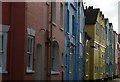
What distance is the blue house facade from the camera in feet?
109

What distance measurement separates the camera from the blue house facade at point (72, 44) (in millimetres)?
33281

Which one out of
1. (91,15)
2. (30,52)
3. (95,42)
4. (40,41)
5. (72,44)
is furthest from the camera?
(91,15)

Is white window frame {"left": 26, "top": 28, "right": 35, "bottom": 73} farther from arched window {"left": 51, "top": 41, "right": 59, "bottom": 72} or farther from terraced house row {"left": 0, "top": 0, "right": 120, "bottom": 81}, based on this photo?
arched window {"left": 51, "top": 41, "right": 59, "bottom": 72}

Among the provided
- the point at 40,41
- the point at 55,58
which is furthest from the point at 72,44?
the point at 40,41

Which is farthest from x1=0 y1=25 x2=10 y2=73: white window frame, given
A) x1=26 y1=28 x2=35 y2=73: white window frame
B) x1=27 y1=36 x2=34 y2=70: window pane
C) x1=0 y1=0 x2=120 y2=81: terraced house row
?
x1=27 y1=36 x2=34 y2=70: window pane

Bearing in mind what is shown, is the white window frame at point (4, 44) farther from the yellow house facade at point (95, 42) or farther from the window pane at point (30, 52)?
the yellow house facade at point (95, 42)

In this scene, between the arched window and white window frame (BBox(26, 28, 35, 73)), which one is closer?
white window frame (BBox(26, 28, 35, 73))

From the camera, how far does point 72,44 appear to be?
36.3 m

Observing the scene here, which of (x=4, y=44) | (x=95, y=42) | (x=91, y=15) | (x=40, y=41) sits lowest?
(x=4, y=44)

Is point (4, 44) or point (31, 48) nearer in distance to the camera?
point (4, 44)

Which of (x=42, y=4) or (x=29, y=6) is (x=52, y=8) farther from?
(x=29, y=6)

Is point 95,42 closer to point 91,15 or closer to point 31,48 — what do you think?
point 91,15

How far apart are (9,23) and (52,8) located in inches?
304

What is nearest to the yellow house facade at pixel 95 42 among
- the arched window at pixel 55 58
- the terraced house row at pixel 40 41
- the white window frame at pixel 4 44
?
the terraced house row at pixel 40 41
